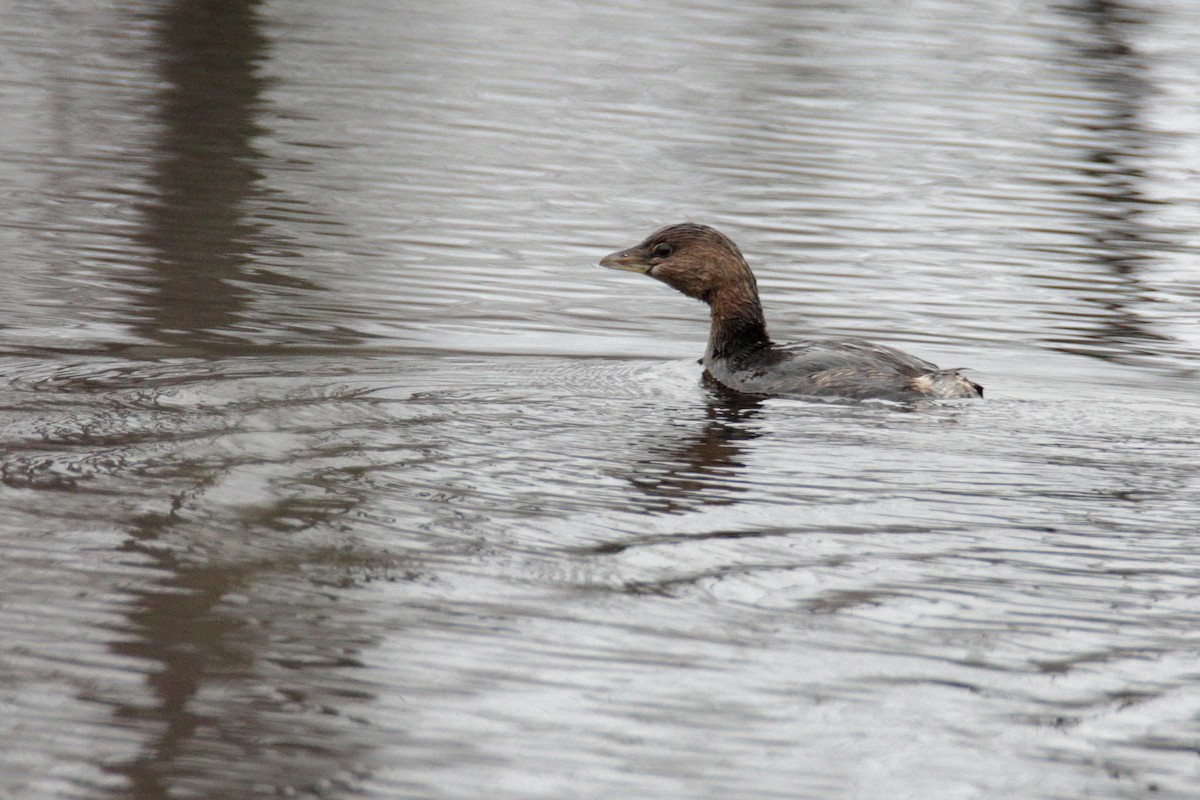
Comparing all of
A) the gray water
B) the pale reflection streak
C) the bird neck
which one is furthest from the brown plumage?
the pale reflection streak

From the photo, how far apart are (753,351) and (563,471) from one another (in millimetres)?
2512

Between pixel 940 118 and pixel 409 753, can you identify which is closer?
pixel 409 753

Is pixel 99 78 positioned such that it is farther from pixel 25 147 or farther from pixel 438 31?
pixel 438 31

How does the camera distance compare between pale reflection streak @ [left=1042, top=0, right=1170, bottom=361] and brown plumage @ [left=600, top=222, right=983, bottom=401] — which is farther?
pale reflection streak @ [left=1042, top=0, right=1170, bottom=361]

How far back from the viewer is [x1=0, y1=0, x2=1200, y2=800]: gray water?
402 centimetres

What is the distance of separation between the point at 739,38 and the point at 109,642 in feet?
66.4

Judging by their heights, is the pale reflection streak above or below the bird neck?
below

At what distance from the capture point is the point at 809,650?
458cm

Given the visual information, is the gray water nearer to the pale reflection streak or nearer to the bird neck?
the pale reflection streak

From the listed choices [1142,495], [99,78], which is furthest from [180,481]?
[99,78]

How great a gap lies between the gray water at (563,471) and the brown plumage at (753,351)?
200 mm

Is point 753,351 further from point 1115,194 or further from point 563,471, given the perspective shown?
point 1115,194

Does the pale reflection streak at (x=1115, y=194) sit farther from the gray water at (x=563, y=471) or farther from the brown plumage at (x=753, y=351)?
the brown plumage at (x=753, y=351)

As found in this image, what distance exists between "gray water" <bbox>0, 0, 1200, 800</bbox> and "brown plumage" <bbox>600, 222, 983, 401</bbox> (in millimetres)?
200
